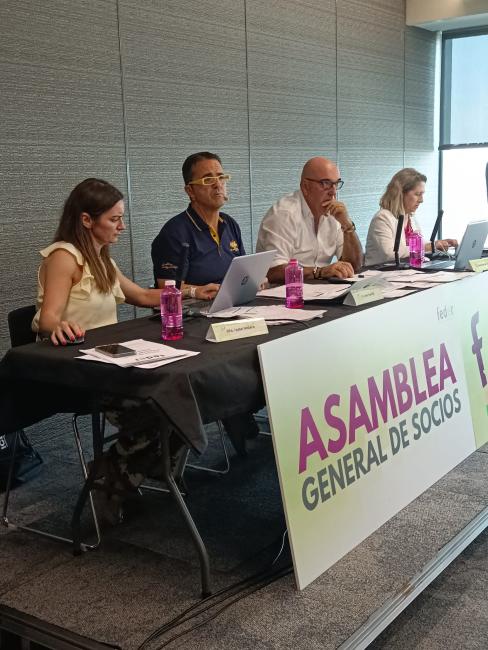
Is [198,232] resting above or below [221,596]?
above

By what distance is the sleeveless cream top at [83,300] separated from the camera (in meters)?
2.64

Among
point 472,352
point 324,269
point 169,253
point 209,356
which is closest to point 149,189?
point 169,253

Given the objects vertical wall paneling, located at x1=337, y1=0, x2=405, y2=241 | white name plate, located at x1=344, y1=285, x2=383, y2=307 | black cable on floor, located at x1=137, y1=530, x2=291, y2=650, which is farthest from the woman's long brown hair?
vertical wall paneling, located at x1=337, y1=0, x2=405, y2=241

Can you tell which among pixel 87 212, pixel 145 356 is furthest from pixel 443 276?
pixel 145 356

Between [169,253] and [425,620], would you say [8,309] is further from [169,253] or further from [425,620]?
[425,620]

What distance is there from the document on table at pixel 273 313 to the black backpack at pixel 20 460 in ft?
3.16

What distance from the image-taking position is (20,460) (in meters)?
3.09

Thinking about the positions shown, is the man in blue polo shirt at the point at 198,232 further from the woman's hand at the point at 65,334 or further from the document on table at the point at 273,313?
the woman's hand at the point at 65,334

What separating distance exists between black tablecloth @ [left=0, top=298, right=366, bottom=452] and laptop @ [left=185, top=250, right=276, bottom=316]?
0.18m

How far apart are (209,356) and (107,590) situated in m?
0.75

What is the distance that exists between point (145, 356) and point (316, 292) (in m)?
1.08

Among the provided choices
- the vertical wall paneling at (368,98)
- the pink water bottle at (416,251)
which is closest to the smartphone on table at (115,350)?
the pink water bottle at (416,251)

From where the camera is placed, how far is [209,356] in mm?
2039

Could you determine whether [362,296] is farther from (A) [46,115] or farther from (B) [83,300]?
(A) [46,115]
